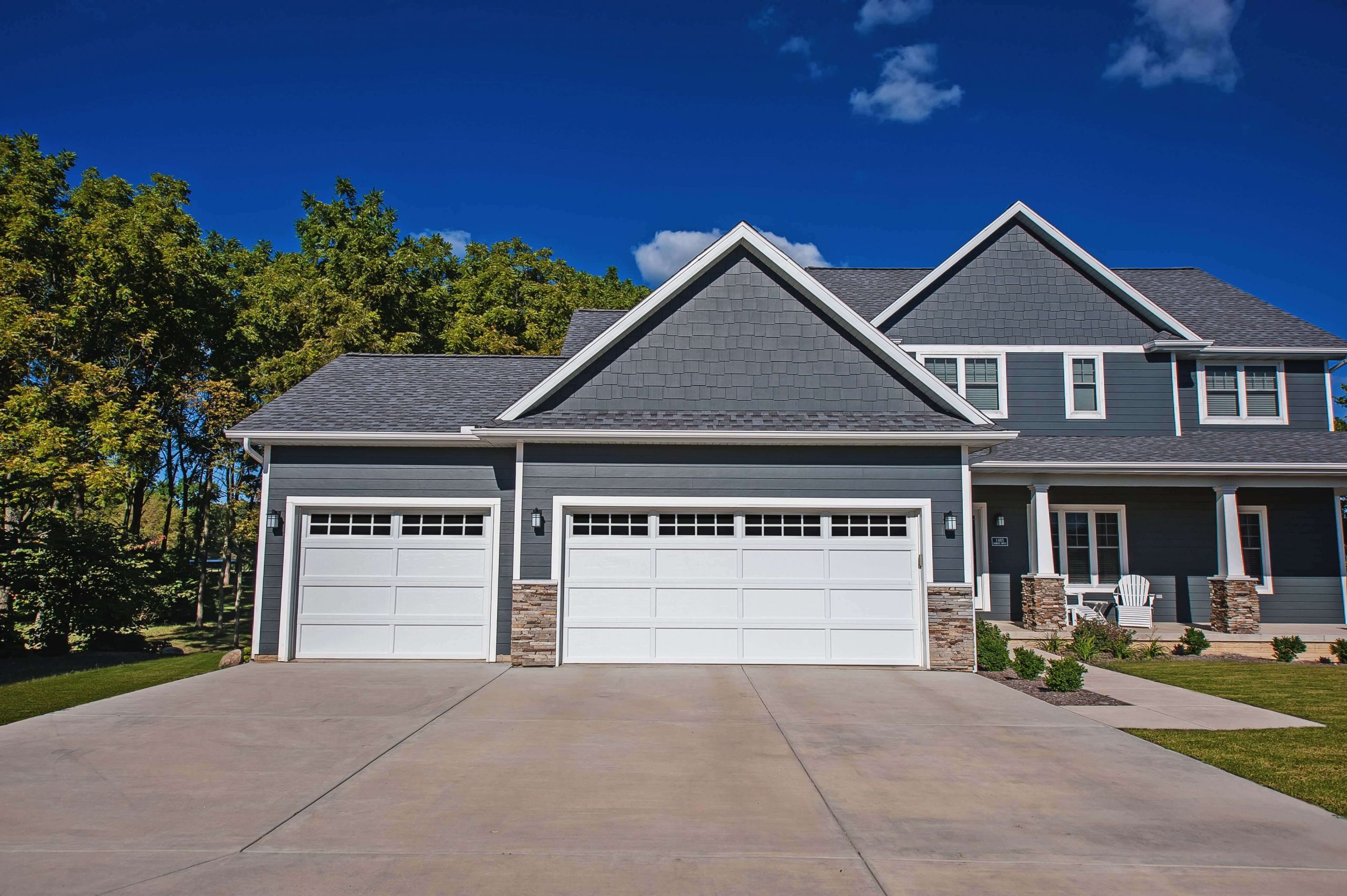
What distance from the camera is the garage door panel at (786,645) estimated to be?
12023 mm

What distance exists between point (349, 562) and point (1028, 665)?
10.2 metres

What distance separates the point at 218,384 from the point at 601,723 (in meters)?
17.8

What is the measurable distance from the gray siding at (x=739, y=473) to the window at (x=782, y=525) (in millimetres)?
378

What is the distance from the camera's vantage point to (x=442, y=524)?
41.5ft

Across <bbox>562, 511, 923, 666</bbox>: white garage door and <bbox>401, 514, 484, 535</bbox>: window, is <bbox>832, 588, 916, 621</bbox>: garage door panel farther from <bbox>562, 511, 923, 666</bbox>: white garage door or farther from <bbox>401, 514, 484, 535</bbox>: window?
<bbox>401, 514, 484, 535</bbox>: window

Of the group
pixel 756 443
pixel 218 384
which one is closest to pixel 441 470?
pixel 756 443

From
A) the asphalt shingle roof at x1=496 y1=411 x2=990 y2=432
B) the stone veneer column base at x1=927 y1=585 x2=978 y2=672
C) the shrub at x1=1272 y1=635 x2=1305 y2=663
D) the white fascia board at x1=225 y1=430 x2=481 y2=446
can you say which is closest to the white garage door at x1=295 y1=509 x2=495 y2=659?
the white fascia board at x1=225 y1=430 x2=481 y2=446

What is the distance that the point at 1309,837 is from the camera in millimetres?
5516

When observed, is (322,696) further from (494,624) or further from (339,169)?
(339,169)

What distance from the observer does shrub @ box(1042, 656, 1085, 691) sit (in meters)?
10.2

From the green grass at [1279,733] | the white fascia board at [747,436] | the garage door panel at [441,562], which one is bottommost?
the green grass at [1279,733]

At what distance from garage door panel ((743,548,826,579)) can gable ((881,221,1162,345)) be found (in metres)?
7.69

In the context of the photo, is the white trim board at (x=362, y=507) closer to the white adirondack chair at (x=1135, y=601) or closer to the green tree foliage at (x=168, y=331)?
the green tree foliage at (x=168, y=331)

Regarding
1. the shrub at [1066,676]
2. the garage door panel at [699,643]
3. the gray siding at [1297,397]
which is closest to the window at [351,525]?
the garage door panel at [699,643]
